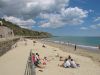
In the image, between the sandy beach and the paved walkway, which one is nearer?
the paved walkway

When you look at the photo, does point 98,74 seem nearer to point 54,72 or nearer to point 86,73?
point 86,73

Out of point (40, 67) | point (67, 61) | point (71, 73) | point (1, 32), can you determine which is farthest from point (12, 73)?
point (1, 32)

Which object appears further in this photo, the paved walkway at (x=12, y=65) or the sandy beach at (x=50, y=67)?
the sandy beach at (x=50, y=67)

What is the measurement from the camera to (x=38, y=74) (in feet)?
44.0

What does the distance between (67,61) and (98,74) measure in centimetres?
314

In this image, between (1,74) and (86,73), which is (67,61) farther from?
(1,74)

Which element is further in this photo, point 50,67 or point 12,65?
point 50,67

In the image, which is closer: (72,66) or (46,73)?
(46,73)

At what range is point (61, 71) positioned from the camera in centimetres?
1466

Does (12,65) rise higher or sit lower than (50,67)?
higher

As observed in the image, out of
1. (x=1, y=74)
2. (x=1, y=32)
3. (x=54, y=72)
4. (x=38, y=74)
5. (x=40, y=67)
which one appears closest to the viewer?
(x=1, y=74)

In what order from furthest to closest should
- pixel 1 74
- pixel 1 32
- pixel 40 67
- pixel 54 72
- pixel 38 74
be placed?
pixel 1 32
pixel 40 67
pixel 54 72
pixel 38 74
pixel 1 74

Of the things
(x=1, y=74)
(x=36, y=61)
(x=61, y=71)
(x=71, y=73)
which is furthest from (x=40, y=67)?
(x=1, y=74)

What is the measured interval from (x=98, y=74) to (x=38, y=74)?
444cm
